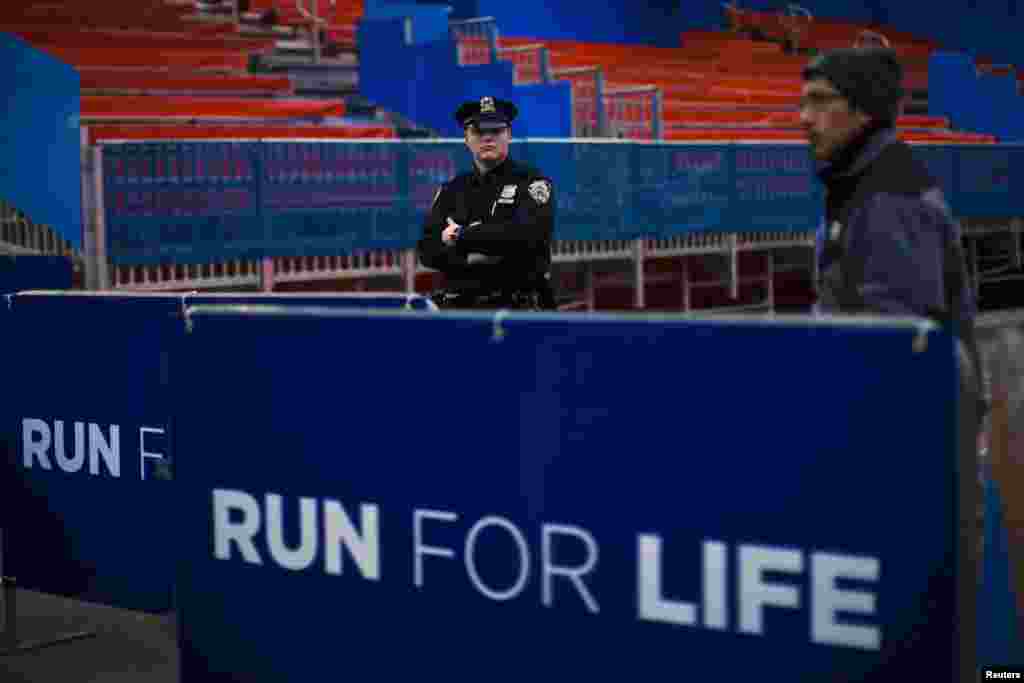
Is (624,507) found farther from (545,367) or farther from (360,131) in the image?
(360,131)

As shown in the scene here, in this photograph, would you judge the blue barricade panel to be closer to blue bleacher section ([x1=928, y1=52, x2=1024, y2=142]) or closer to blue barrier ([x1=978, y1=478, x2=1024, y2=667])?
blue barrier ([x1=978, y1=478, x2=1024, y2=667])

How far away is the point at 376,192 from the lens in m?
12.5


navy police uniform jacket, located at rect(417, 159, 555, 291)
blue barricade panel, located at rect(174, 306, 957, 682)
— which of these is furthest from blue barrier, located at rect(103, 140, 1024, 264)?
blue barricade panel, located at rect(174, 306, 957, 682)

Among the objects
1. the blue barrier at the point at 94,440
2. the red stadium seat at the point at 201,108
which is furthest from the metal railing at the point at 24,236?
the blue barrier at the point at 94,440

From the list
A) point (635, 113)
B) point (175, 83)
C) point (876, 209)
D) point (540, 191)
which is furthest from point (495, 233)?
point (635, 113)

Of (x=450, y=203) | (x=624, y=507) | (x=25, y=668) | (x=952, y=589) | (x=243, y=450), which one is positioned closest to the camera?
(x=952, y=589)

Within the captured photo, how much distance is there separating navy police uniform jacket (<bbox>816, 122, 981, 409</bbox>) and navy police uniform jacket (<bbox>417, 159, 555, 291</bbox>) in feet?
9.67

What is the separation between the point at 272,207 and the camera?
11797 millimetres

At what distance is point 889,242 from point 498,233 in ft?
10.5

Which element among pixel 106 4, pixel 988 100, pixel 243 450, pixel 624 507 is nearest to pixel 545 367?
pixel 624 507

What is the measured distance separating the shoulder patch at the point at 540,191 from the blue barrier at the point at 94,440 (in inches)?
57.6

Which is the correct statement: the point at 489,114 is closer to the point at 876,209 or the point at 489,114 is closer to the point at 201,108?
the point at 876,209

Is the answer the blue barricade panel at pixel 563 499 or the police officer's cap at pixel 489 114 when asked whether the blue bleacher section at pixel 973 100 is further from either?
the blue barricade panel at pixel 563 499

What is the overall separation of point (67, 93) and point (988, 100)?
1823 centimetres
